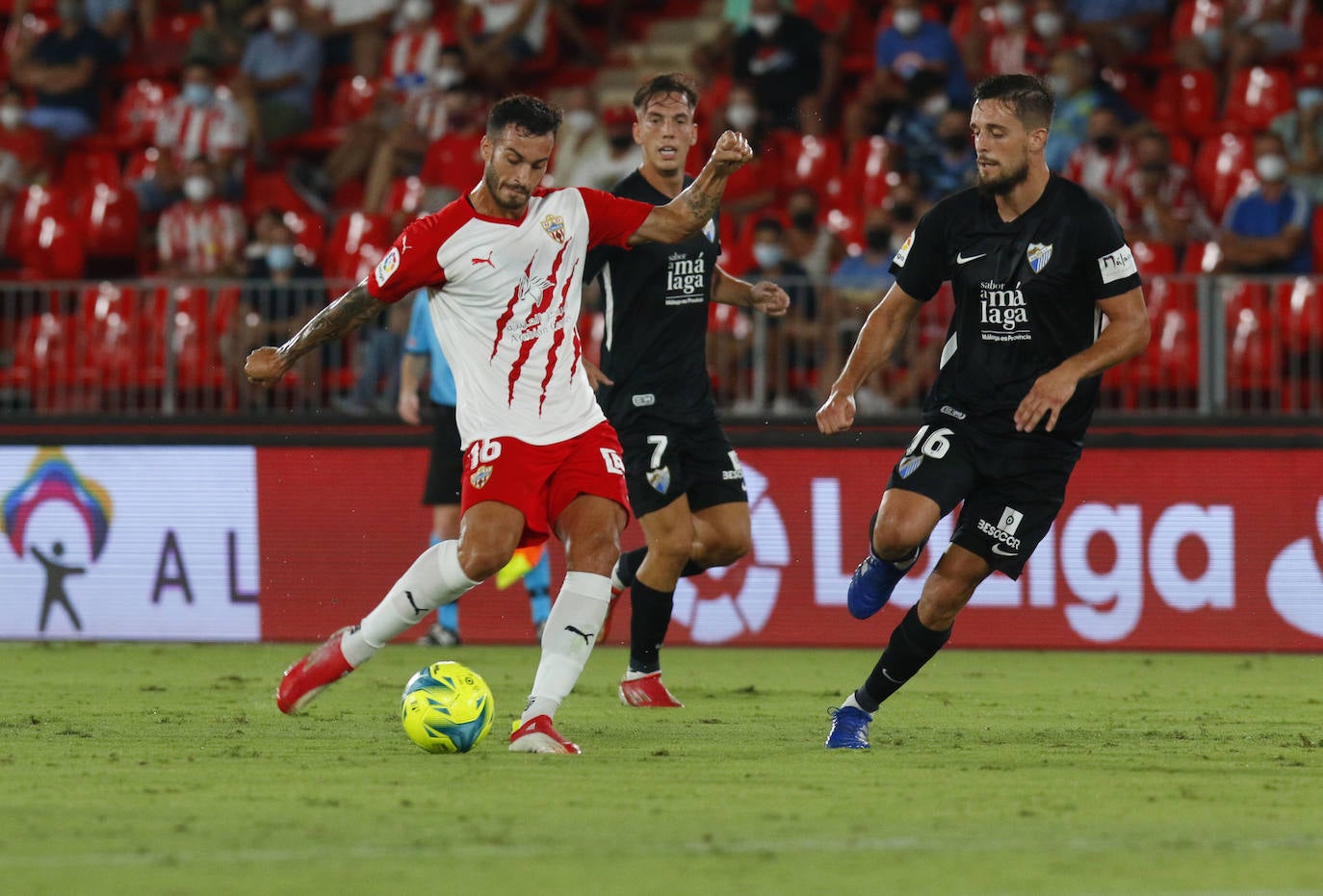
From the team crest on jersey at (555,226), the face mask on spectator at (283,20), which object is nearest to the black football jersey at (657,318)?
the team crest on jersey at (555,226)

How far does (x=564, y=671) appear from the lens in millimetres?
7066

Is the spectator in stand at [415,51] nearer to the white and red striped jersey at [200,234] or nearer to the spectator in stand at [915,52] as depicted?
the white and red striped jersey at [200,234]

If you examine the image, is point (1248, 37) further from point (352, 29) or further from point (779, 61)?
point (352, 29)

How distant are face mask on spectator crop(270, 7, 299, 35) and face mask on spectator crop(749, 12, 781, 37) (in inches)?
183

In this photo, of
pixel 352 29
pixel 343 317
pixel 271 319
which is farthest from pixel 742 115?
pixel 343 317

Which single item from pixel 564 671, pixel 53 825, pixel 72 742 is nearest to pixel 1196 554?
pixel 564 671

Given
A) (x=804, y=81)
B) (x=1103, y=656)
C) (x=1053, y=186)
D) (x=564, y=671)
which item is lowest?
(x=1103, y=656)

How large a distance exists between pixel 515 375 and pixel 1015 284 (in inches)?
74.6

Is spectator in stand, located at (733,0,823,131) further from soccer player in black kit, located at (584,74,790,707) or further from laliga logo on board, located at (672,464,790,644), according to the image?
soccer player in black kit, located at (584,74,790,707)

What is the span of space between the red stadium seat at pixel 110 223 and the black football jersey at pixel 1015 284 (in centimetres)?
1072

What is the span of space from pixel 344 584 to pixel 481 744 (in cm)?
571

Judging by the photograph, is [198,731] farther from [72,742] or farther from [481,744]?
[481,744]

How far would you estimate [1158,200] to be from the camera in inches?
555

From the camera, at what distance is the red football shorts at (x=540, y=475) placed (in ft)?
23.4
